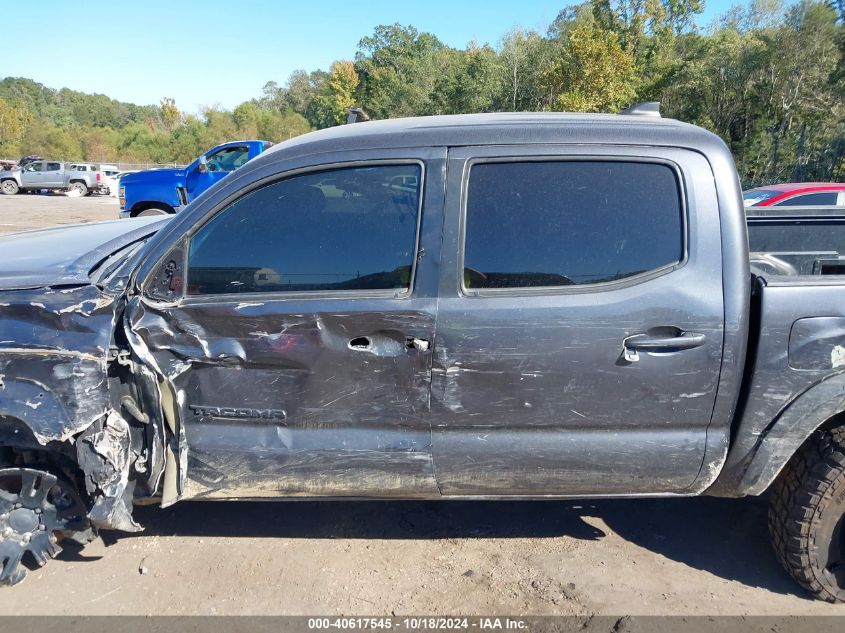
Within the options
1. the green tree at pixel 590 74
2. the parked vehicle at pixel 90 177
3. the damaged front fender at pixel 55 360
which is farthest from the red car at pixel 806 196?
the parked vehicle at pixel 90 177

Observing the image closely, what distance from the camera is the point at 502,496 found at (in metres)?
2.70

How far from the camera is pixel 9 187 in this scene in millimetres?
31781

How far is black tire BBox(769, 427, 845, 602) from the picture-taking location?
103 inches

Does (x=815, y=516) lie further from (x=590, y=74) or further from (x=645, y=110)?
(x=590, y=74)

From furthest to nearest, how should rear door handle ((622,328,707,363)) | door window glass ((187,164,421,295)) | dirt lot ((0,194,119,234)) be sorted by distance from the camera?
dirt lot ((0,194,119,234)), door window glass ((187,164,421,295)), rear door handle ((622,328,707,363))

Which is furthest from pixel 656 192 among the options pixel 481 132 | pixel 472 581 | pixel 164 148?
pixel 164 148

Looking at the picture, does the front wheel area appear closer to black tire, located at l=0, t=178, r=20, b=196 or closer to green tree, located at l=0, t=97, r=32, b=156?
black tire, located at l=0, t=178, r=20, b=196

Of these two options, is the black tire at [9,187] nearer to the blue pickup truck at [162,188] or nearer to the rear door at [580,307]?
the blue pickup truck at [162,188]

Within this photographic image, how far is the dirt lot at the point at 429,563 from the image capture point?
2768mm

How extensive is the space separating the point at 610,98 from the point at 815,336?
26911 mm

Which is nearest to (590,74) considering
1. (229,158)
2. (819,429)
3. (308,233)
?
(229,158)

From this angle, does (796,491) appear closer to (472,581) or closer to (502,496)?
(502,496)

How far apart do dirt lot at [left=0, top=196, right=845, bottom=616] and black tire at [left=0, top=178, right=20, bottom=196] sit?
34.7 metres

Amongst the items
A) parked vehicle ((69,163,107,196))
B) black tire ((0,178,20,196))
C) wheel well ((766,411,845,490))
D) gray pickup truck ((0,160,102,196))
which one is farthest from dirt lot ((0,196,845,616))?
black tire ((0,178,20,196))
